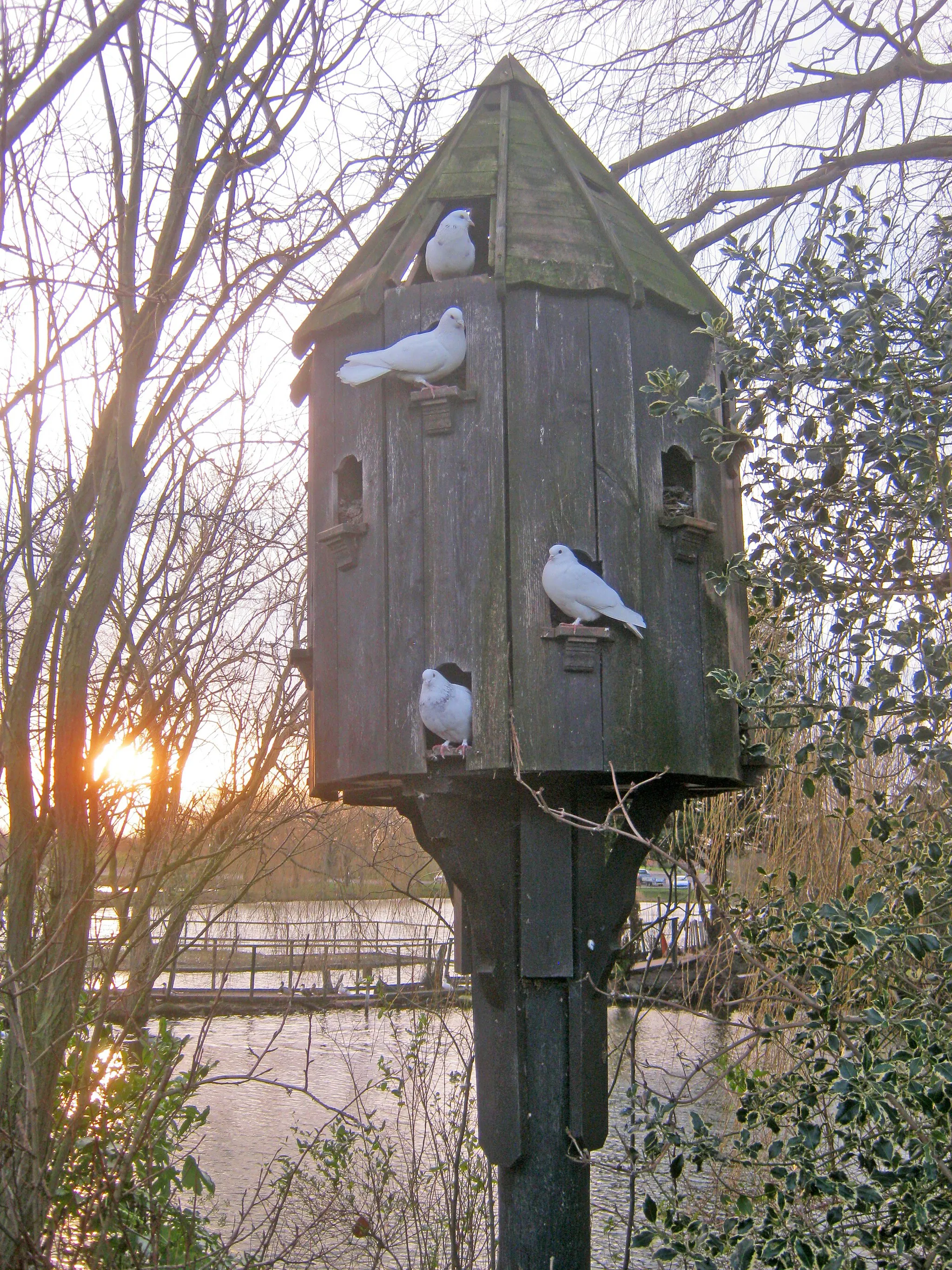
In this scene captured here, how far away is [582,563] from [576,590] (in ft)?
Answer: 0.66

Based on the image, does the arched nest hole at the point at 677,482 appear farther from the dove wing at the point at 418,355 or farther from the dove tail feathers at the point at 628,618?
the dove wing at the point at 418,355

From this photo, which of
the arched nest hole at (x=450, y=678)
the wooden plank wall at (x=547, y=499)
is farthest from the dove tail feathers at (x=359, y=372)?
the arched nest hole at (x=450, y=678)

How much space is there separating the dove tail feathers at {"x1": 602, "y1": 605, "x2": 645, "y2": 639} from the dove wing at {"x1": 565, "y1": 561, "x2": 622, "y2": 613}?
0.05 feet

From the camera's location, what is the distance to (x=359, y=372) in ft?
11.3

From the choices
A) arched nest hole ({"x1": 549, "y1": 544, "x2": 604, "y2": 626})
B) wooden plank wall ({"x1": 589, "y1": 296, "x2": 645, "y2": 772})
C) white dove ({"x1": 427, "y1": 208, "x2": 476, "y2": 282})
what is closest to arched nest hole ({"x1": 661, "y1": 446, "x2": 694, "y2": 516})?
wooden plank wall ({"x1": 589, "y1": 296, "x2": 645, "y2": 772})

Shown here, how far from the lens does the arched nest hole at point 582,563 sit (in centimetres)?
327

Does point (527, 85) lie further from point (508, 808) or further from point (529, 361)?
point (508, 808)

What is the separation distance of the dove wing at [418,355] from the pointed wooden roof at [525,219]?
27 centimetres

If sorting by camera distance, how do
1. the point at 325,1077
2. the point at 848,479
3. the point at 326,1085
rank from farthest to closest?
the point at 325,1077 → the point at 326,1085 → the point at 848,479

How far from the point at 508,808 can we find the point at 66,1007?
1266mm

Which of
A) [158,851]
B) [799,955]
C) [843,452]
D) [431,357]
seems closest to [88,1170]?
[158,851]

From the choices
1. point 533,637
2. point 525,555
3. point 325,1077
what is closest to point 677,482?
point 525,555

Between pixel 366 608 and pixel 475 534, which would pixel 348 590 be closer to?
Result: pixel 366 608

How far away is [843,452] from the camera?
292 centimetres
